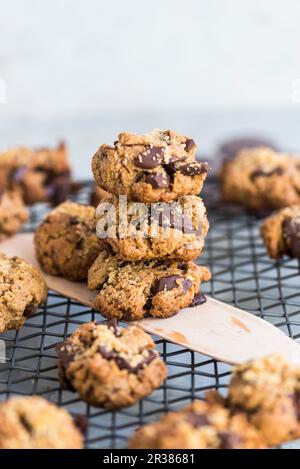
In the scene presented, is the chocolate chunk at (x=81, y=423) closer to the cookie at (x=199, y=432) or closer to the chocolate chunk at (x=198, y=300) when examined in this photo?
the cookie at (x=199, y=432)

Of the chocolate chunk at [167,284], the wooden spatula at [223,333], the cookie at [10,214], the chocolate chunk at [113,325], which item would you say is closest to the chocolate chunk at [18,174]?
the cookie at [10,214]

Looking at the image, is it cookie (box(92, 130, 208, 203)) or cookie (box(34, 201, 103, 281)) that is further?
cookie (box(34, 201, 103, 281))

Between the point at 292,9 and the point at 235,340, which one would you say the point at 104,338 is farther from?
the point at 292,9

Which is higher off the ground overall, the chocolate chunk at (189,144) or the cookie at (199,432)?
the chocolate chunk at (189,144)

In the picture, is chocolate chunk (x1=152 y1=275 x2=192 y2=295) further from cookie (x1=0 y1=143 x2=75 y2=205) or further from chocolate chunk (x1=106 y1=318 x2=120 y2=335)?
cookie (x1=0 y1=143 x2=75 y2=205)

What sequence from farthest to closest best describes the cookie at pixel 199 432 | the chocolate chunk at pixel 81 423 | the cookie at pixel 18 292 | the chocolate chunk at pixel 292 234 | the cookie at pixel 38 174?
1. the cookie at pixel 38 174
2. the chocolate chunk at pixel 292 234
3. the cookie at pixel 18 292
4. the chocolate chunk at pixel 81 423
5. the cookie at pixel 199 432

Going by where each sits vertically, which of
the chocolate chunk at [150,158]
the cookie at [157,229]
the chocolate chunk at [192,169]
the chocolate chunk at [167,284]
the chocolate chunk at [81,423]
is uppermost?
the chocolate chunk at [150,158]

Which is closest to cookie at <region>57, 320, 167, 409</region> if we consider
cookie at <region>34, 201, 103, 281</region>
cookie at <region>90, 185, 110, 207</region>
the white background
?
cookie at <region>34, 201, 103, 281</region>
